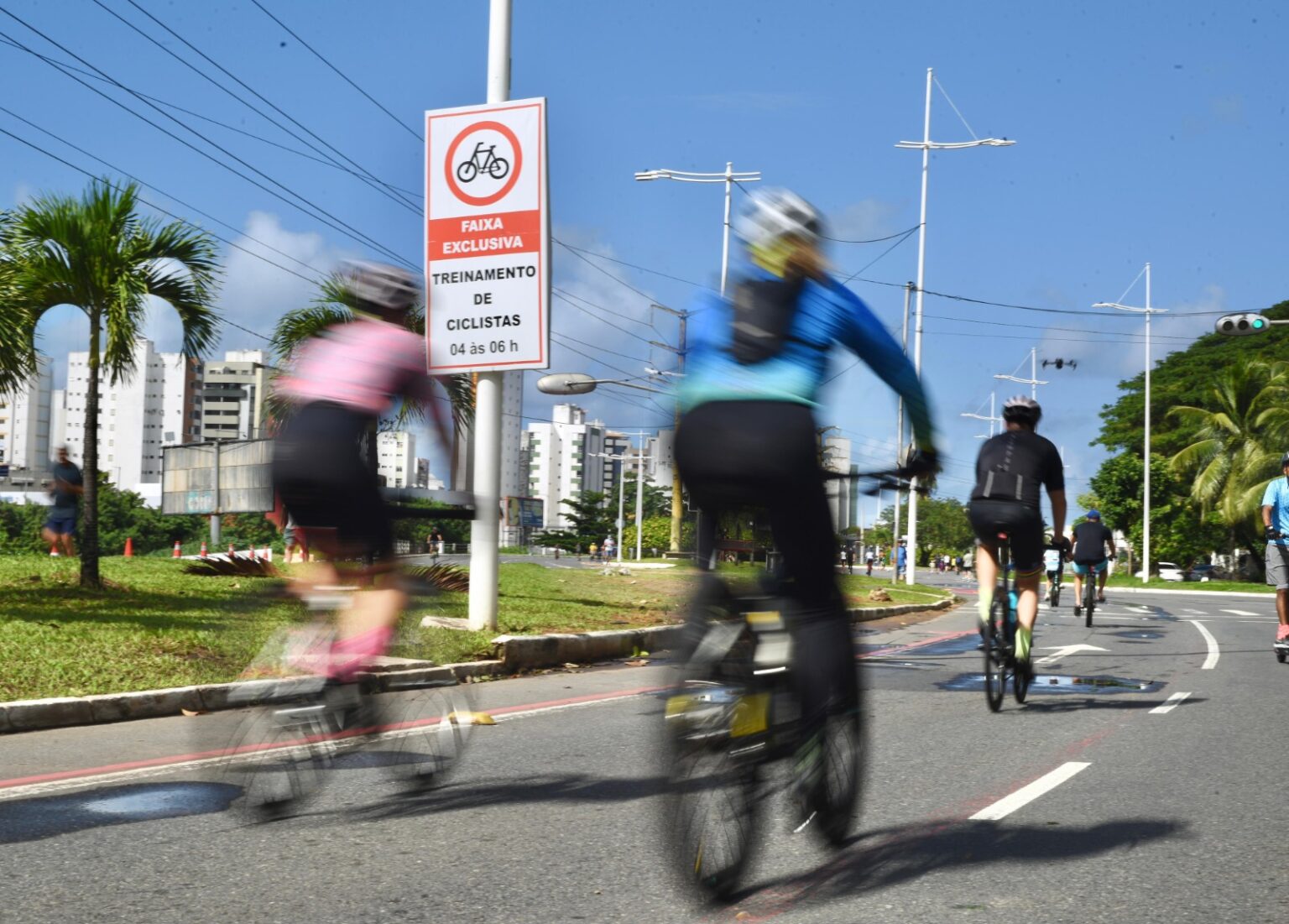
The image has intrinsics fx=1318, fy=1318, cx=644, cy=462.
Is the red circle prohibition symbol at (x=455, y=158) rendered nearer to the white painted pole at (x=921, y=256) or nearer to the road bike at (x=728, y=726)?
the road bike at (x=728, y=726)

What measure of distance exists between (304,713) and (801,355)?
209 centimetres

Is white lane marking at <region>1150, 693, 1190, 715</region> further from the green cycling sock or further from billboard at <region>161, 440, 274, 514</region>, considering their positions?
billboard at <region>161, 440, 274, 514</region>

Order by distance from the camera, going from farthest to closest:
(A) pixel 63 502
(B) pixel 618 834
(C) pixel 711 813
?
(A) pixel 63 502 → (B) pixel 618 834 → (C) pixel 711 813

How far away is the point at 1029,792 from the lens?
18.1 ft

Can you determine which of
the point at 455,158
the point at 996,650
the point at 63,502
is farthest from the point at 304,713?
the point at 63,502

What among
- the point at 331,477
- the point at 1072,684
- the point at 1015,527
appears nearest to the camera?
the point at 331,477

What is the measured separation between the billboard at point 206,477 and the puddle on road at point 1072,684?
21509 mm

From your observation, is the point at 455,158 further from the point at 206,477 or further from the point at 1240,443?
the point at 1240,443

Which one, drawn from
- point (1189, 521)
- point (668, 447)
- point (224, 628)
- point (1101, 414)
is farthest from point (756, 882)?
point (1101, 414)

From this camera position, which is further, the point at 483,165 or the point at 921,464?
the point at 483,165

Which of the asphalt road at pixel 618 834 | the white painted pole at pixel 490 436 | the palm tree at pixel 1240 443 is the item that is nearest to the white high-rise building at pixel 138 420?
the palm tree at pixel 1240 443

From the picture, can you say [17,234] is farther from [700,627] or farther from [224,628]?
[700,627]

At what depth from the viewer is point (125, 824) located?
4.64 metres

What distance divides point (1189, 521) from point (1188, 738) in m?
62.0
